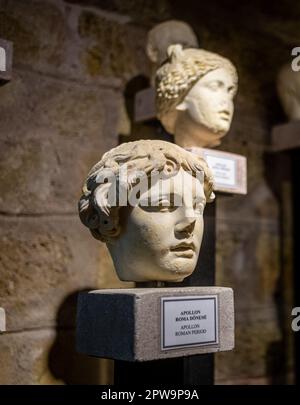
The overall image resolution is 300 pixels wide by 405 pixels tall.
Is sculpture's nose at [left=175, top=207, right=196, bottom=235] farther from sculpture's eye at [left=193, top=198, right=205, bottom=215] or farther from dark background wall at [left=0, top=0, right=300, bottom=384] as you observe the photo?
dark background wall at [left=0, top=0, right=300, bottom=384]

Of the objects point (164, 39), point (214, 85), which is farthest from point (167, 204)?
point (164, 39)

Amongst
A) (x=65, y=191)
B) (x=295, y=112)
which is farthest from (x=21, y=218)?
(x=295, y=112)

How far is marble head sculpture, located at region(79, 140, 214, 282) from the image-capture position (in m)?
1.26

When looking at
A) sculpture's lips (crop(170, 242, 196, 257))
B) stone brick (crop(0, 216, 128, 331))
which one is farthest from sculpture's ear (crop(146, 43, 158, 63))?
sculpture's lips (crop(170, 242, 196, 257))

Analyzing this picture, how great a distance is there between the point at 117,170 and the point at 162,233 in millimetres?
175

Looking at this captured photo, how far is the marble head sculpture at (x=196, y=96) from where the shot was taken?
5.54 feet

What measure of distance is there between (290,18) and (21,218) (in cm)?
143

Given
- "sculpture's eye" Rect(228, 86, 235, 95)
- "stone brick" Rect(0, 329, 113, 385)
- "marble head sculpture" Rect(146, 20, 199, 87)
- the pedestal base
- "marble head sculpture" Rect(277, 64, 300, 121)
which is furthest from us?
"marble head sculpture" Rect(277, 64, 300, 121)

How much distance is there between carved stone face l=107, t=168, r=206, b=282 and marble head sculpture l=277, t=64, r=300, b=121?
0.98 meters

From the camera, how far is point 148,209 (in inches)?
49.6

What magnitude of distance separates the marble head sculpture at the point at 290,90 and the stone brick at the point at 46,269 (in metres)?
0.90

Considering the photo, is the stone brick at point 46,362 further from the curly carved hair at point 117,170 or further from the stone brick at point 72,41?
the stone brick at point 72,41

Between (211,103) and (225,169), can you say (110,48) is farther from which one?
(225,169)
